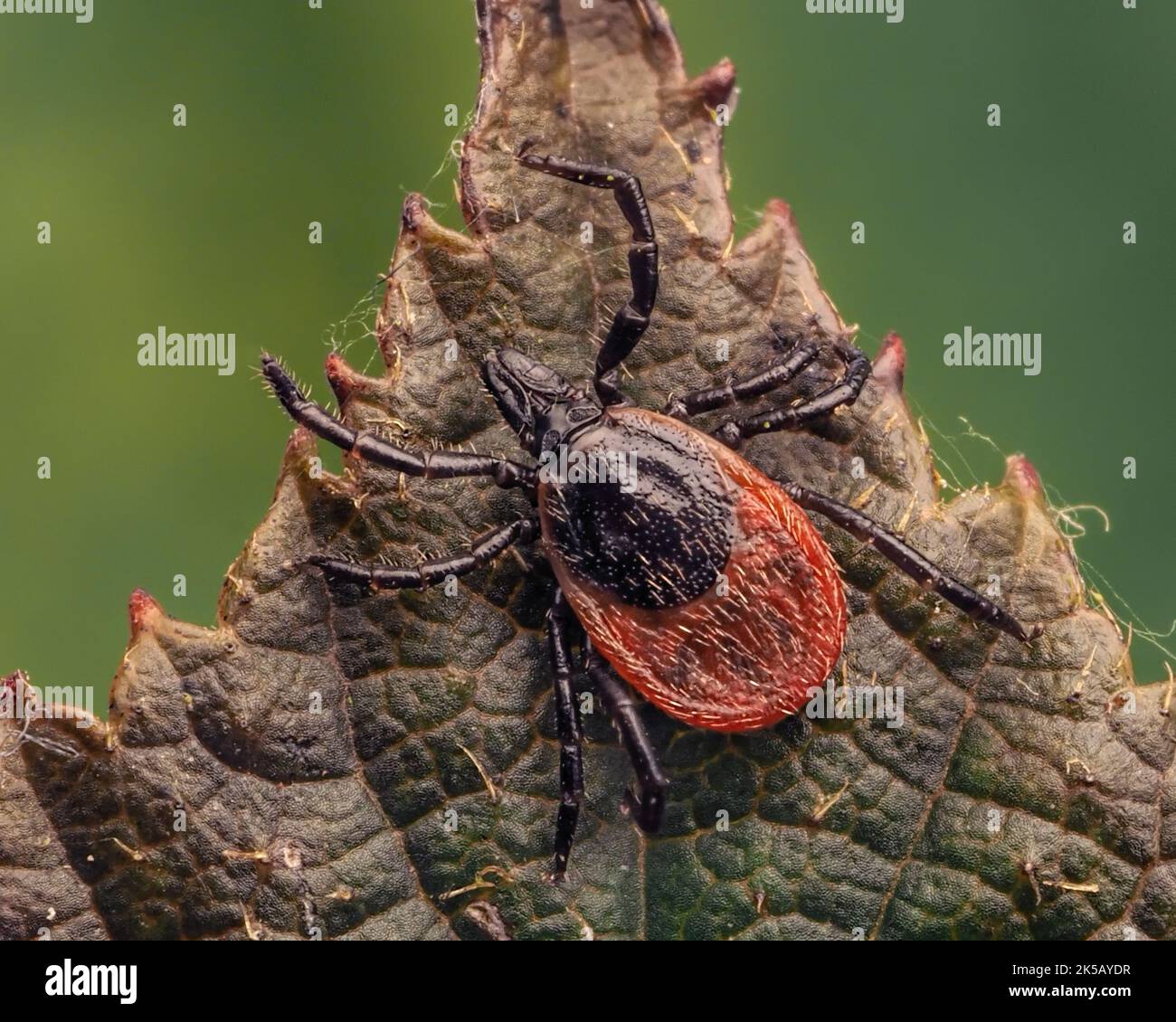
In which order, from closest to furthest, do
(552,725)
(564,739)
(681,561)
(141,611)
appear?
(141,611) < (564,739) < (552,725) < (681,561)

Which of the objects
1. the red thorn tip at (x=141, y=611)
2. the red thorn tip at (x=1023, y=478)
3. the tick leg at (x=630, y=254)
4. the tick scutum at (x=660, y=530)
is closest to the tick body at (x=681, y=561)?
the tick scutum at (x=660, y=530)

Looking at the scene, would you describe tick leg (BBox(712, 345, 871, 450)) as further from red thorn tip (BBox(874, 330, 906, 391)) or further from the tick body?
the tick body

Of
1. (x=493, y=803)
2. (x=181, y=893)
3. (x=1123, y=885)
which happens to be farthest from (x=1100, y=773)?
(x=181, y=893)

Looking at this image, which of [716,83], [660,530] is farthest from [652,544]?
[716,83]

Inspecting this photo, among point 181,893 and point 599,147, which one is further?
point 599,147

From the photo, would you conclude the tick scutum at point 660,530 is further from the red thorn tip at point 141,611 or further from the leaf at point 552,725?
the red thorn tip at point 141,611

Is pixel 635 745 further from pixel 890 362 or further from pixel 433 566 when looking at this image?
pixel 890 362

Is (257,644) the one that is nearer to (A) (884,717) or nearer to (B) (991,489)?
(A) (884,717)

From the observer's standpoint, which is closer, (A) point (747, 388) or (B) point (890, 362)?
(B) point (890, 362)
